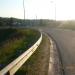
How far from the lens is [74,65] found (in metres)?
10.8

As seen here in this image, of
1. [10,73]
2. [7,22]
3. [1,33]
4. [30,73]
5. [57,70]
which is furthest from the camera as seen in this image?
[7,22]

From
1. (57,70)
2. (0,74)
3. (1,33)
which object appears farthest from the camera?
(1,33)

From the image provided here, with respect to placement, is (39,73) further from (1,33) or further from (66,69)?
(1,33)

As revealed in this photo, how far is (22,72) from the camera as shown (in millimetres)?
9031

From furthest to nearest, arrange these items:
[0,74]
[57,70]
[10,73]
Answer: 1. [57,70]
2. [10,73]
3. [0,74]

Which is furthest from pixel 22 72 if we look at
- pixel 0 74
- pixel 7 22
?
→ pixel 7 22

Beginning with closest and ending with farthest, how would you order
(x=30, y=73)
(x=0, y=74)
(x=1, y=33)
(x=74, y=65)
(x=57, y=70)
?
(x=0, y=74)
(x=30, y=73)
(x=57, y=70)
(x=74, y=65)
(x=1, y=33)

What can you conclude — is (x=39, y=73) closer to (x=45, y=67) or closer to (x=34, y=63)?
(x=45, y=67)

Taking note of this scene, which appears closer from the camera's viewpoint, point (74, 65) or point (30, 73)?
point (30, 73)

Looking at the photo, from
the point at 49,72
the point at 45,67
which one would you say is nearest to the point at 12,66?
the point at 49,72

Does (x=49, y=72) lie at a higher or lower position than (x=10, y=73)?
lower

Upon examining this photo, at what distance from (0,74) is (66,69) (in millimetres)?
4901

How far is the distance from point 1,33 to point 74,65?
51.6m

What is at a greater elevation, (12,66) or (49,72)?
(12,66)
